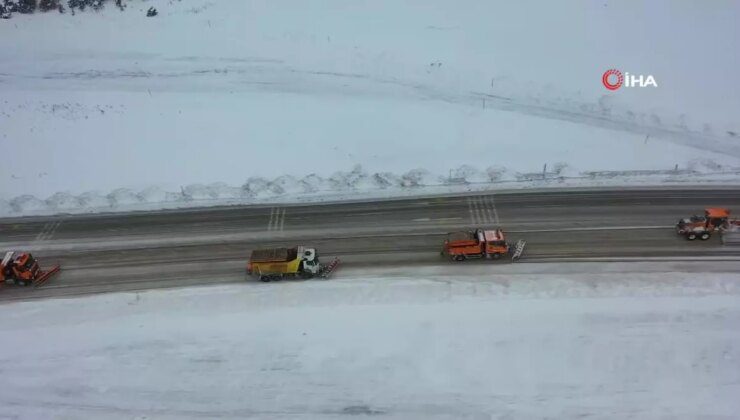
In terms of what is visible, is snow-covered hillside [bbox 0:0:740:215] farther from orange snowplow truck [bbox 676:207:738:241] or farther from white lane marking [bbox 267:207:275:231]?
orange snowplow truck [bbox 676:207:738:241]

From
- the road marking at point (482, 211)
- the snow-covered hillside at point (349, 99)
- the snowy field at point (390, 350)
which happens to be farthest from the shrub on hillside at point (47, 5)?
the road marking at point (482, 211)

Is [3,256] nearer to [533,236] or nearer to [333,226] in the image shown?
[333,226]

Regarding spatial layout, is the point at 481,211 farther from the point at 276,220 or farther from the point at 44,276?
the point at 44,276

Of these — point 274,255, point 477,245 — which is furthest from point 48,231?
point 477,245

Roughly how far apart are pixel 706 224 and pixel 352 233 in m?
16.2

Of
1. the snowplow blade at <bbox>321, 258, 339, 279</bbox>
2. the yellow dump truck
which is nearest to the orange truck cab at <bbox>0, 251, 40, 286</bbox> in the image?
the yellow dump truck

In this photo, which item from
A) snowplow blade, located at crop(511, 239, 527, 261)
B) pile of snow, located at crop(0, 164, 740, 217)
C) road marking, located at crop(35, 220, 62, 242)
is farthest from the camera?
pile of snow, located at crop(0, 164, 740, 217)

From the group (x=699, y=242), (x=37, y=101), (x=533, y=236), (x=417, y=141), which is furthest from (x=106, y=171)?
(x=699, y=242)

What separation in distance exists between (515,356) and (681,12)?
33.7 m

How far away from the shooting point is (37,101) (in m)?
40.8

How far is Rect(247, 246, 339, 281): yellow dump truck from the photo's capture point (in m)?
27.3

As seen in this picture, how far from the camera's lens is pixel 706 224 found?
2855cm

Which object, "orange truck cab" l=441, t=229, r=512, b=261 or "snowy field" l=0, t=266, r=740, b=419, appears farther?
"orange truck cab" l=441, t=229, r=512, b=261

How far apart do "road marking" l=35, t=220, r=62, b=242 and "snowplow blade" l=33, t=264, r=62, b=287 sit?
9.14ft
